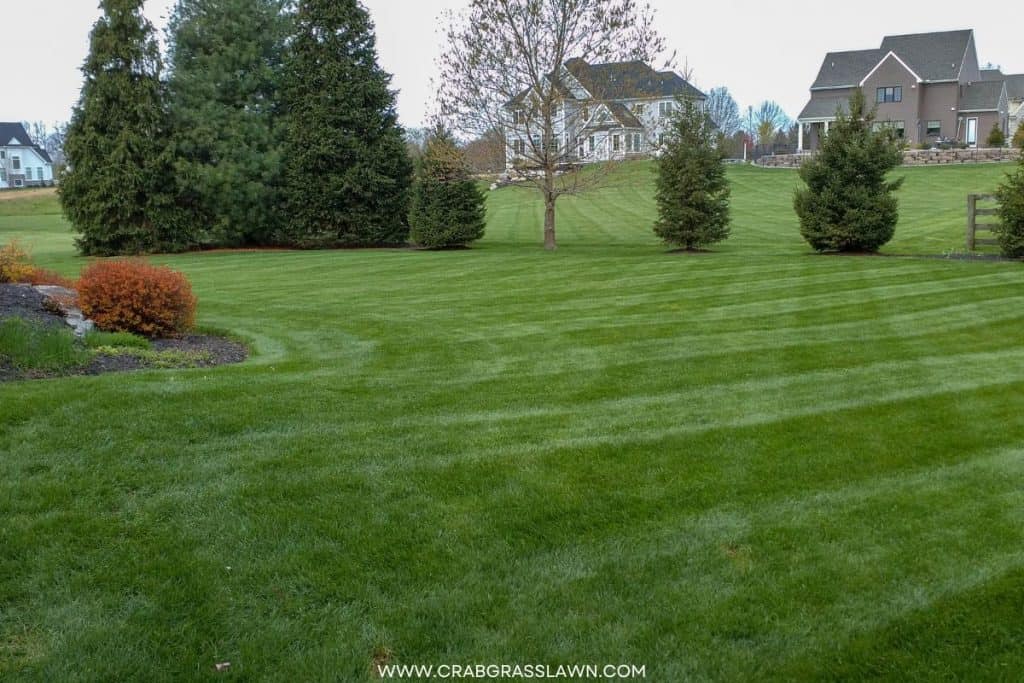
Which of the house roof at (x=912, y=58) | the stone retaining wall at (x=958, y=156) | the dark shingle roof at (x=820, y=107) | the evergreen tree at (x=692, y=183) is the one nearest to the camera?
the evergreen tree at (x=692, y=183)

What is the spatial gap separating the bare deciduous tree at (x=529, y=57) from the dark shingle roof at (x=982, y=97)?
44839mm

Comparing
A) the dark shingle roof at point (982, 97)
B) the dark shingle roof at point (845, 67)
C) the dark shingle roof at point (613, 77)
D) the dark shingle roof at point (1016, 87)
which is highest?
the dark shingle roof at point (845, 67)

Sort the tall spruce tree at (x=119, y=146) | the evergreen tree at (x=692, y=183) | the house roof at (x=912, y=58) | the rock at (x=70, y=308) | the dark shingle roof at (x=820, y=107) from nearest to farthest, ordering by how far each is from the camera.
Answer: the rock at (x=70, y=308)
the evergreen tree at (x=692, y=183)
the tall spruce tree at (x=119, y=146)
the house roof at (x=912, y=58)
the dark shingle roof at (x=820, y=107)

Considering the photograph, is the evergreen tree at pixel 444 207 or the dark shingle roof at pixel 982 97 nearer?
the evergreen tree at pixel 444 207

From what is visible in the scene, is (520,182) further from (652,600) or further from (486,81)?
(652,600)

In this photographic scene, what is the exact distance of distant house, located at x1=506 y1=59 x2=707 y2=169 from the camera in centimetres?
2484

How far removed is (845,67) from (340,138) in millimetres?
46502

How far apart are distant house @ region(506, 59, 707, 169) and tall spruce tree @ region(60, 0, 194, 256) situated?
514 inches

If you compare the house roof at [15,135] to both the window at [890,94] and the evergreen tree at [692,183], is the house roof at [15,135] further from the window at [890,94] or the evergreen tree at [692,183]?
the evergreen tree at [692,183]

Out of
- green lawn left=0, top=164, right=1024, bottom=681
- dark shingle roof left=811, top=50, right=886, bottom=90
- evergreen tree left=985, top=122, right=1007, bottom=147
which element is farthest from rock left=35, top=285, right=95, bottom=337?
dark shingle roof left=811, top=50, right=886, bottom=90

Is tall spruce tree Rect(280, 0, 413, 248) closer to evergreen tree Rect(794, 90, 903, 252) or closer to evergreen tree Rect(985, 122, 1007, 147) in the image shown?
evergreen tree Rect(794, 90, 903, 252)

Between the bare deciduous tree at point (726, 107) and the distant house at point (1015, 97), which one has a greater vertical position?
the bare deciduous tree at point (726, 107)

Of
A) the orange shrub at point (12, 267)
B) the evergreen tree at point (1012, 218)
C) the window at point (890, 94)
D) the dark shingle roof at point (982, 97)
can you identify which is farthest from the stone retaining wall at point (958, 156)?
the orange shrub at point (12, 267)

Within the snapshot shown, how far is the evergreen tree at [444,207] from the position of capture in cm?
2742
